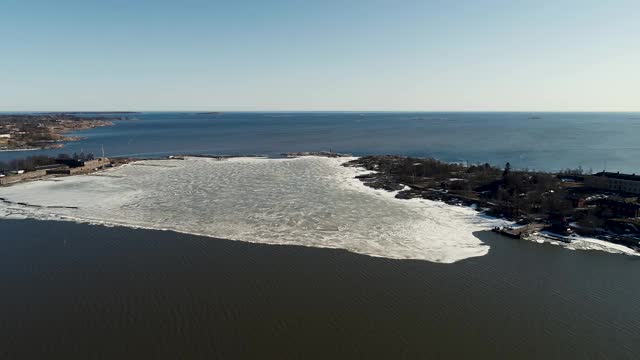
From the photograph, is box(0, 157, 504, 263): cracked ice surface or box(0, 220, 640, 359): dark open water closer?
box(0, 220, 640, 359): dark open water

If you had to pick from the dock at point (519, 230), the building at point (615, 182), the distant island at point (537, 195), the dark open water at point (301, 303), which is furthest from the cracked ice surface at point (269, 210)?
the building at point (615, 182)

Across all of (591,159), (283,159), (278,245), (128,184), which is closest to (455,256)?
(278,245)

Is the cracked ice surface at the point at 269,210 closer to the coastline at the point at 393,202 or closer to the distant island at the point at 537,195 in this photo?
the coastline at the point at 393,202

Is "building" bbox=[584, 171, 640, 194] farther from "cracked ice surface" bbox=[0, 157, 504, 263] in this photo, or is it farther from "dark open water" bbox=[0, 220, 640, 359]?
"dark open water" bbox=[0, 220, 640, 359]

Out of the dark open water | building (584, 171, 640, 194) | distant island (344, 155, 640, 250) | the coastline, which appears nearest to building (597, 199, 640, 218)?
distant island (344, 155, 640, 250)

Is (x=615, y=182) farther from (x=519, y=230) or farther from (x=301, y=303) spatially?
(x=301, y=303)

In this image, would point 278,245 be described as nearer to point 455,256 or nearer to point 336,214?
point 336,214

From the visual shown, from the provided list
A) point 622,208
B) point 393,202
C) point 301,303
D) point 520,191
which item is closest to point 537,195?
point 520,191
